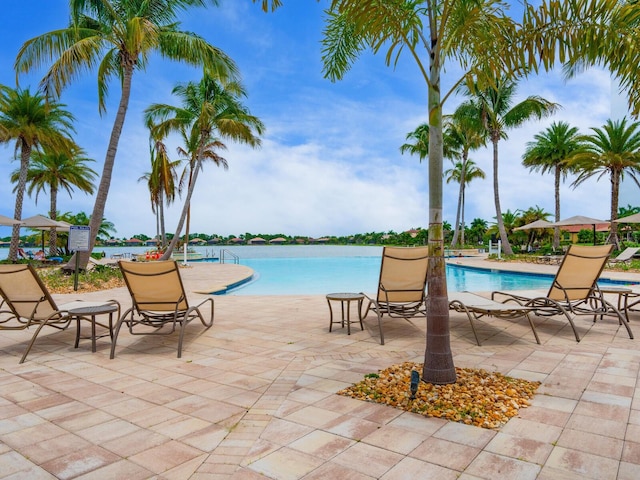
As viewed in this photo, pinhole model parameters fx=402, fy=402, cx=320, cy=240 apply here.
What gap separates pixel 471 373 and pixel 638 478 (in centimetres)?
143

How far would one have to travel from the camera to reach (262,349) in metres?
4.32

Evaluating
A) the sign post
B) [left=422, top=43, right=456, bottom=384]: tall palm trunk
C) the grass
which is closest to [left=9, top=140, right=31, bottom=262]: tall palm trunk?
the grass

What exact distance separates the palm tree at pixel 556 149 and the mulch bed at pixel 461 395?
2593 centimetres

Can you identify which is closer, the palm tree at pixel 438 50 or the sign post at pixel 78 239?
the palm tree at pixel 438 50

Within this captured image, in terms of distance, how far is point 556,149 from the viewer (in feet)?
85.6

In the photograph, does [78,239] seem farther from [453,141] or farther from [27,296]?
[453,141]

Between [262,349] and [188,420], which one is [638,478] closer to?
[188,420]

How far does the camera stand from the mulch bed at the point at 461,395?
2502 mm

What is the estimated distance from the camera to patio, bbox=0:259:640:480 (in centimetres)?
196

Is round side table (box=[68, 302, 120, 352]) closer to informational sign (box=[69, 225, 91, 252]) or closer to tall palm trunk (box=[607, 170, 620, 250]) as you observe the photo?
informational sign (box=[69, 225, 91, 252])

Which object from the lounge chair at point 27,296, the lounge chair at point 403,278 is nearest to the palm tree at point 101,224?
the lounge chair at point 27,296

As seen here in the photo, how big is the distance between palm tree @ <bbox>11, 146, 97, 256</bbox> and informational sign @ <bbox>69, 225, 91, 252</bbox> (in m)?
15.9

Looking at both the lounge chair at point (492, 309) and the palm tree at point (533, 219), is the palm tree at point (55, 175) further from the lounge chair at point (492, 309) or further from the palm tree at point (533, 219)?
the palm tree at point (533, 219)

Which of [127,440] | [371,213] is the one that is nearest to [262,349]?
[127,440]
